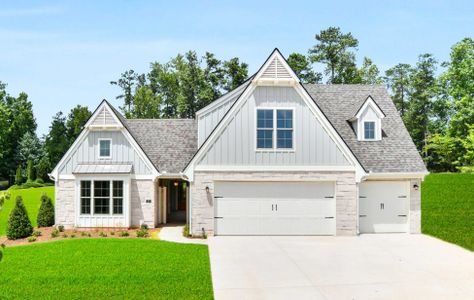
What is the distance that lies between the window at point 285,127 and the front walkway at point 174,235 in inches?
203

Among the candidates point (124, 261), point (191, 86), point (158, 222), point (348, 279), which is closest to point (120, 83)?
point (191, 86)

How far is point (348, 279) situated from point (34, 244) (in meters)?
12.1

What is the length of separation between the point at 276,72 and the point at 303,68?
122ft

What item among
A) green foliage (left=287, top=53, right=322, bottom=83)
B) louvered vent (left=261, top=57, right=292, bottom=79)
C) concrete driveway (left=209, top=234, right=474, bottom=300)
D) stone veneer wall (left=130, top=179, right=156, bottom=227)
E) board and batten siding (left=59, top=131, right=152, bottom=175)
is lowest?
concrete driveway (left=209, top=234, right=474, bottom=300)

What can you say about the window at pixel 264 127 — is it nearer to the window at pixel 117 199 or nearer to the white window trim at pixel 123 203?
the white window trim at pixel 123 203

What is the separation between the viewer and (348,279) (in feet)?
34.4

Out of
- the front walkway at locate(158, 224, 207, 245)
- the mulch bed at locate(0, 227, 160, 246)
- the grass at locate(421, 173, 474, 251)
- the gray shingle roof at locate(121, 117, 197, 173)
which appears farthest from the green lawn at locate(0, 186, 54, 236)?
the grass at locate(421, 173, 474, 251)

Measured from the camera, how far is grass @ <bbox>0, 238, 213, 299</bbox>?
929 cm

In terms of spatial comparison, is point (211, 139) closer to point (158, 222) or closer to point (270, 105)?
point (270, 105)

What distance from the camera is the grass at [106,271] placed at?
9.29 metres

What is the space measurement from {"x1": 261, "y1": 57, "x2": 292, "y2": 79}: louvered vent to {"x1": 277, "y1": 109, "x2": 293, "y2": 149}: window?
4.65 feet

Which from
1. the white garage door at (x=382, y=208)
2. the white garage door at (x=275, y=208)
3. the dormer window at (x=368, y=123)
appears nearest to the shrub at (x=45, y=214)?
the white garage door at (x=275, y=208)

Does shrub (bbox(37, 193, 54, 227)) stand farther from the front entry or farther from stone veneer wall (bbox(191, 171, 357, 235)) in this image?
stone veneer wall (bbox(191, 171, 357, 235))

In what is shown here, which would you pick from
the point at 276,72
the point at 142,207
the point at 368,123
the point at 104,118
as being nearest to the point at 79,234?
the point at 142,207
